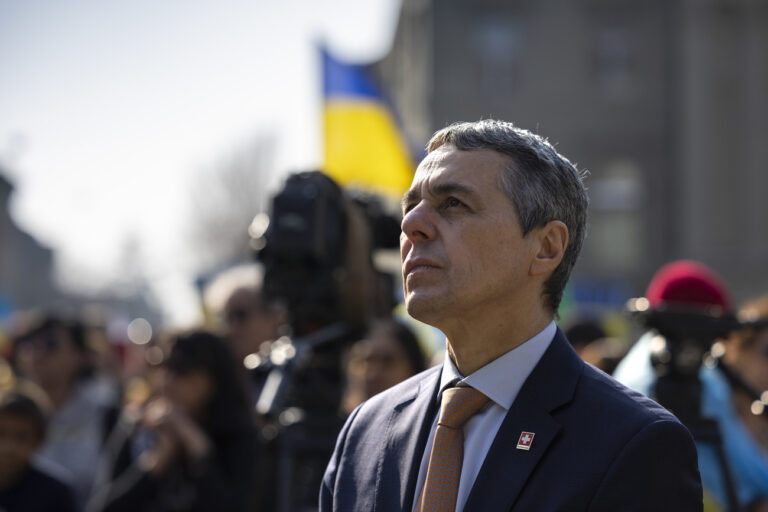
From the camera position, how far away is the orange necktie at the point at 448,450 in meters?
2.16

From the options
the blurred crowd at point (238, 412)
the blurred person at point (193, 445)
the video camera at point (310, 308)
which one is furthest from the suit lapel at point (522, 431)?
the blurred person at point (193, 445)

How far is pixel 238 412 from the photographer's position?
16.6ft

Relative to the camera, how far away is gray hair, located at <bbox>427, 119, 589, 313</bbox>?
231cm

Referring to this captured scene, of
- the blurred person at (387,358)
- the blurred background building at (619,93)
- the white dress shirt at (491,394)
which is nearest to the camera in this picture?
the white dress shirt at (491,394)

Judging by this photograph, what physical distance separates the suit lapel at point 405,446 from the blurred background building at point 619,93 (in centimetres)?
2071

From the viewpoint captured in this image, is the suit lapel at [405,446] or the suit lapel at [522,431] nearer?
the suit lapel at [522,431]

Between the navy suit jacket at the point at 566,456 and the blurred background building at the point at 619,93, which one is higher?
the navy suit jacket at the point at 566,456

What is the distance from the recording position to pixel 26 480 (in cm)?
529

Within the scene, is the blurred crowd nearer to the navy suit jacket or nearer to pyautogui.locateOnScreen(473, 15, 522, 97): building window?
the navy suit jacket

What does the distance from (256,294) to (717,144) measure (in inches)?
760

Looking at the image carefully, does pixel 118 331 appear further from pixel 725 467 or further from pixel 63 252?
pixel 63 252

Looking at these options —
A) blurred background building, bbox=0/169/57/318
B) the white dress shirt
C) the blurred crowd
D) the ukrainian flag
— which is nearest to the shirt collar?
the white dress shirt

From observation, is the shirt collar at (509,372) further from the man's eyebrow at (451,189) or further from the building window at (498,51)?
the building window at (498,51)

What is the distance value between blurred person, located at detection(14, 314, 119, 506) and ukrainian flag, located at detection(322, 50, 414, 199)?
98.6 inches
